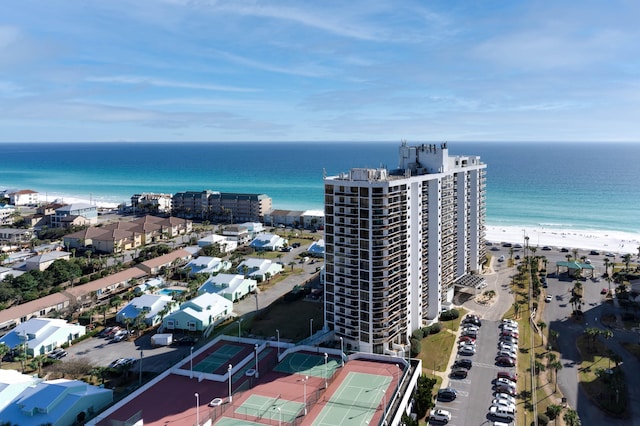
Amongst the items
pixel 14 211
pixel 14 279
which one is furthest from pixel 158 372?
pixel 14 211

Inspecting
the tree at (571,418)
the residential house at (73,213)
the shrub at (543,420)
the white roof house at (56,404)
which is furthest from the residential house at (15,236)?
the tree at (571,418)

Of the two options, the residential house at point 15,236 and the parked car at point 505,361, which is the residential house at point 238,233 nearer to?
the residential house at point 15,236

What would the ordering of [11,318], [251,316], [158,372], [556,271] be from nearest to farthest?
[158,372], [11,318], [251,316], [556,271]

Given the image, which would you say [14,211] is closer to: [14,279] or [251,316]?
[14,279]

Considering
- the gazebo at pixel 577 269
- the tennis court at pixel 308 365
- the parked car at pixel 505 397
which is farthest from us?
the gazebo at pixel 577 269

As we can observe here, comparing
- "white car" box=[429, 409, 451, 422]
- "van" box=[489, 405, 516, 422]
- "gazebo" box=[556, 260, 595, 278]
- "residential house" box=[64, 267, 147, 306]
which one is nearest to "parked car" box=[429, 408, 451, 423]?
"white car" box=[429, 409, 451, 422]

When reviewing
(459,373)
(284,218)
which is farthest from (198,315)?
(284,218)

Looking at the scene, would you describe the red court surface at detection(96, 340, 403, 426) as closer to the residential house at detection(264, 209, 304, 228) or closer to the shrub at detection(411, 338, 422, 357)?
the shrub at detection(411, 338, 422, 357)
